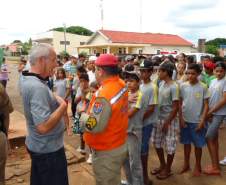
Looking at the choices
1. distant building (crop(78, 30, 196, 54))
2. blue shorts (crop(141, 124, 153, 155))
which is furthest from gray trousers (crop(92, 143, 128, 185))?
distant building (crop(78, 30, 196, 54))

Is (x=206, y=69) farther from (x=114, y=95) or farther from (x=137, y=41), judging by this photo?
(x=137, y=41)

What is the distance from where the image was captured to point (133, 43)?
39312 mm

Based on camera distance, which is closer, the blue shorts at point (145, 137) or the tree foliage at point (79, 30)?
the blue shorts at point (145, 137)

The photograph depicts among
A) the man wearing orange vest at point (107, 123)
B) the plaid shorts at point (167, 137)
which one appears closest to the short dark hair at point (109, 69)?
the man wearing orange vest at point (107, 123)

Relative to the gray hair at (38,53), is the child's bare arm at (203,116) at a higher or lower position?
lower

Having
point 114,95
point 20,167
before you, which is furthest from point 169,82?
point 20,167

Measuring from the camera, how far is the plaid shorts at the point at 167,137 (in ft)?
14.7

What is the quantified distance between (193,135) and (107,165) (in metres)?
2.07

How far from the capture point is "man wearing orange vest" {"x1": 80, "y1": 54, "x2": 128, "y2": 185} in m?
2.78

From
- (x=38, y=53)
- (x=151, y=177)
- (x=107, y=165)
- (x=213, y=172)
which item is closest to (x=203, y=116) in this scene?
(x=213, y=172)

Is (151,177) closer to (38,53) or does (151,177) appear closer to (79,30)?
(38,53)

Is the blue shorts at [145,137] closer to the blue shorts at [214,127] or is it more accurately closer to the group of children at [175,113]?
Answer: the group of children at [175,113]

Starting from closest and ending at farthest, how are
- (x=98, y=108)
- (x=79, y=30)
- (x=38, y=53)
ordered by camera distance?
(x=38, y=53) < (x=98, y=108) < (x=79, y=30)

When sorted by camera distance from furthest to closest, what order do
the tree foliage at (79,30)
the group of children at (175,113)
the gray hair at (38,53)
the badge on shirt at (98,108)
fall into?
the tree foliage at (79,30) < the group of children at (175,113) < the badge on shirt at (98,108) < the gray hair at (38,53)
